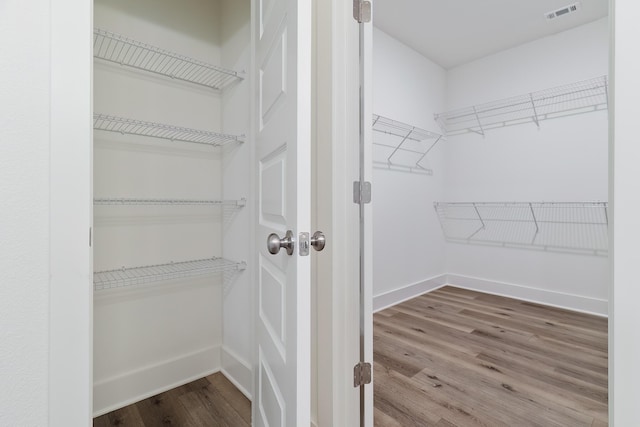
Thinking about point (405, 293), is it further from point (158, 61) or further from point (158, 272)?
point (158, 61)

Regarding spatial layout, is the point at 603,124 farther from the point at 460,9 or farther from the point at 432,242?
the point at 432,242

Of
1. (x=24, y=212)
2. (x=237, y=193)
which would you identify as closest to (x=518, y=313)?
(x=237, y=193)

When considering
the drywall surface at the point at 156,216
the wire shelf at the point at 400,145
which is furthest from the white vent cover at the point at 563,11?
the drywall surface at the point at 156,216

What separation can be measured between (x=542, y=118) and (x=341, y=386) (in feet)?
10.8

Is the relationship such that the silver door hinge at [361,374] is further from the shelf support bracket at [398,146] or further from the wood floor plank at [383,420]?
the shelf support bracket at [398,146]

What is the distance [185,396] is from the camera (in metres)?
1.63

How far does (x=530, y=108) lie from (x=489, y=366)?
103 inches

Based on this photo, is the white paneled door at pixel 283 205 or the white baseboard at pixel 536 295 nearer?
the white paneled door at pixel 283 205

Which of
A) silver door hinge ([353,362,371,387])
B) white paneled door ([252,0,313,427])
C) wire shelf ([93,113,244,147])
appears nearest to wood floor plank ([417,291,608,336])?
silver door hinge ([353,362,371,387])

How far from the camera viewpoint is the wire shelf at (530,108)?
2785mm

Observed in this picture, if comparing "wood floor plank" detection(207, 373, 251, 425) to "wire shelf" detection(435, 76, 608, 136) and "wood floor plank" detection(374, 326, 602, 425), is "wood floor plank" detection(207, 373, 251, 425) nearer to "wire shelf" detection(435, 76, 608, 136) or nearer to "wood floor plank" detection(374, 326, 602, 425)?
"wood floor plank" detection(374, 326, 602, 425)

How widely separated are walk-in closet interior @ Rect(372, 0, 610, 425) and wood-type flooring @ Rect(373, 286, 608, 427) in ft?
0.05

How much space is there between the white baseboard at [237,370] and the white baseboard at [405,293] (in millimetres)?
1469

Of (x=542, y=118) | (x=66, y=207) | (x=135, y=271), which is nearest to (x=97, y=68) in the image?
(x=135, y=271)
